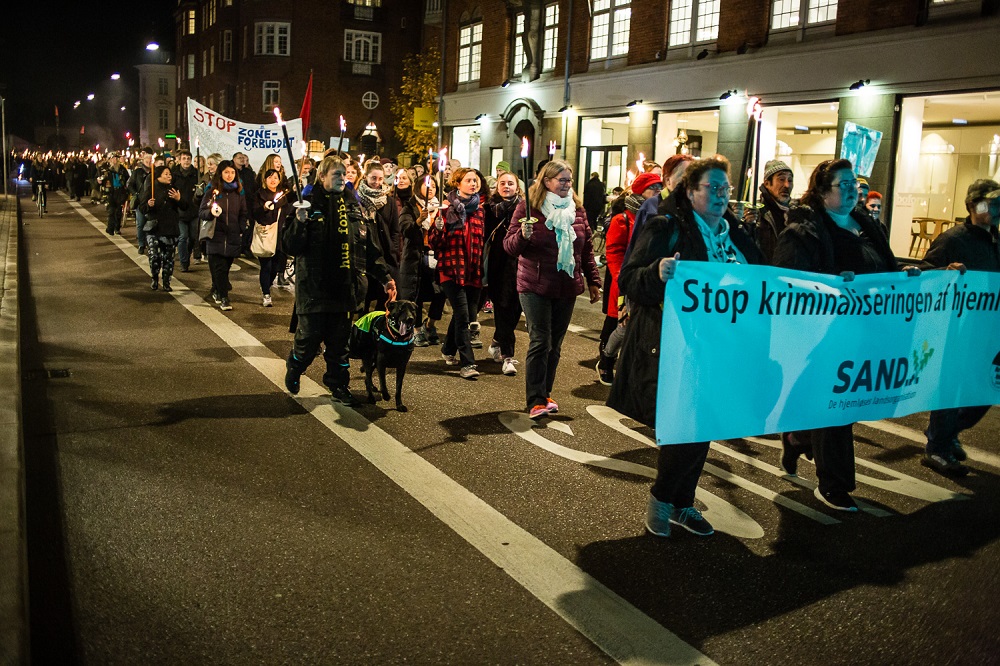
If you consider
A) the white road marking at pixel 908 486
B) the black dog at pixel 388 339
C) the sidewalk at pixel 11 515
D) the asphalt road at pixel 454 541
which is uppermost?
the black dog at pixel 388 339

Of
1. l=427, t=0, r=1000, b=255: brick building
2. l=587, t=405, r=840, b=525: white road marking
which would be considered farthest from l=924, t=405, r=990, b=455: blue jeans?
l=427, t=0, r=1000, b=255: brick building

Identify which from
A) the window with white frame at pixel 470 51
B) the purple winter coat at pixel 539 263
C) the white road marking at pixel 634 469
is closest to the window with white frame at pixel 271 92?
the window with white frame at pixel 470 51

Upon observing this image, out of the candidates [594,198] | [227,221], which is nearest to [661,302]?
[227,221]

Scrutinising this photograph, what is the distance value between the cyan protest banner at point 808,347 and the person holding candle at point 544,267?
8.51 feet

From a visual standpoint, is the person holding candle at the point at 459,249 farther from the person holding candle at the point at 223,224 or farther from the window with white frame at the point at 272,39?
the window with white frame at the point at 272,39

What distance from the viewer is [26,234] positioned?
81.0ft

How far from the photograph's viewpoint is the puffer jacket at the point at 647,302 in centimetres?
471

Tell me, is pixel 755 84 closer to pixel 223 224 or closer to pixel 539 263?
pixel 223 224

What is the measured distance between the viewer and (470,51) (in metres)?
34.3

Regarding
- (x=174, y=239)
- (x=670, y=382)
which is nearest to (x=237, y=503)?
(x=670, y=382)

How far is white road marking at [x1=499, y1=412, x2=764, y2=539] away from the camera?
5199 millimetres

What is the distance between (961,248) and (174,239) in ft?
37.7

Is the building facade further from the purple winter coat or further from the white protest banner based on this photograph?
the purple winter coat

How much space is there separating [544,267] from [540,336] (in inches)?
21.3
